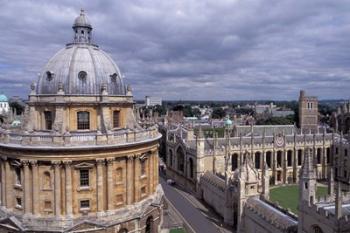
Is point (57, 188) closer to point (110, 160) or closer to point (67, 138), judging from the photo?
point (67, 138)

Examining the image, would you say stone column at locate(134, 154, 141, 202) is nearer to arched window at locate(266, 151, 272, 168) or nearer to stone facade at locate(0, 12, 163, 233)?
stone facade at locate(0, 12, 163, 233)

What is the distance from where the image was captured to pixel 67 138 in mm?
29125

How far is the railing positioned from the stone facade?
80mm

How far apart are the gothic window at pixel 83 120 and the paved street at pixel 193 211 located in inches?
834

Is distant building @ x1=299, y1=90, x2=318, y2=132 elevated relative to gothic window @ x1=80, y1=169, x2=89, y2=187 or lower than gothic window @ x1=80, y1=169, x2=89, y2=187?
elevated

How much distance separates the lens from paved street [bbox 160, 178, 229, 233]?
45.1 m

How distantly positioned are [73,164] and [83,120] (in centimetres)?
421

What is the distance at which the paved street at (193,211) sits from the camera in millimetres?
45094

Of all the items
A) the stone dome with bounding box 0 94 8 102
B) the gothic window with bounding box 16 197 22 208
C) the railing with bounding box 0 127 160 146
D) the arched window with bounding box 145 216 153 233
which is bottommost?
the arched window with bounding box 145 216 153 233

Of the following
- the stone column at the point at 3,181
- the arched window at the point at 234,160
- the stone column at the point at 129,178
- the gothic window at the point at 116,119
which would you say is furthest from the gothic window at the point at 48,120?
the arched window at the point at 234,160

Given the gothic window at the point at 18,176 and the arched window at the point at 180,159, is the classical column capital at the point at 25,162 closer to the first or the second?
the gothic window at the point at 18,176

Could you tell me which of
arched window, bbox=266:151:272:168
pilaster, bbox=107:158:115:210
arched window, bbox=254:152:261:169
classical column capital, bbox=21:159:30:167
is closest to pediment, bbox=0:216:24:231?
classical column capital, bbox=21:159:30:167

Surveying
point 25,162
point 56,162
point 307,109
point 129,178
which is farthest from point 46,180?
point 307,109

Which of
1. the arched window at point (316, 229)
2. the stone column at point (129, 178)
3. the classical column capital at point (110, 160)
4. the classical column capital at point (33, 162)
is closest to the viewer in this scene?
the arched window at point (316, 229)
